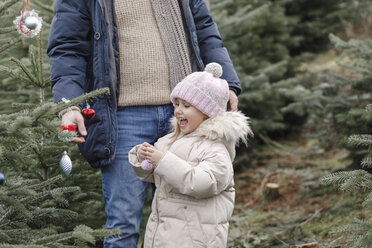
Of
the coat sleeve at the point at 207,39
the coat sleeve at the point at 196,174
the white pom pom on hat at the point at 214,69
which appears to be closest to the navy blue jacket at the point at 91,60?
the coat sleeve at the point at 196,174

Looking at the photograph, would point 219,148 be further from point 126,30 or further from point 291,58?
point 291,58

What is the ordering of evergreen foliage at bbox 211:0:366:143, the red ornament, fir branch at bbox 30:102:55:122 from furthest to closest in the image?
evergreen foliage at bbox 211:0:366:143
the red ornament
fir branch at bbox 30:102:55:122

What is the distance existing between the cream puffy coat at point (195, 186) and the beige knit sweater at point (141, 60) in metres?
0.36

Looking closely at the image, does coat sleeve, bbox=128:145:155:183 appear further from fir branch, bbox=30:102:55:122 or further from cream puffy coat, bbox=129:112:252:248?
fir branch, bbox=30:102:55:122

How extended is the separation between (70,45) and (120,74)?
0.34 metres

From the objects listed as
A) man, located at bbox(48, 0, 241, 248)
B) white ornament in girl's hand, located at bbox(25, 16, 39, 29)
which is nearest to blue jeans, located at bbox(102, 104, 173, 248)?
man, located at bbox(48, 0, 241, 248)

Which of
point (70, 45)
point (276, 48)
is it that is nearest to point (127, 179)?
point (70, 45)

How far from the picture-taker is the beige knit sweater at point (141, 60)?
10.4ft

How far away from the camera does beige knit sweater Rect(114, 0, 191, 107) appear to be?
10.4 ft

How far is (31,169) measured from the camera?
Answer: 3875 mm

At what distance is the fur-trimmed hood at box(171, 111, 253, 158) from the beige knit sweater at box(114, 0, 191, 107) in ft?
1.23

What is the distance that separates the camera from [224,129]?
294 cm

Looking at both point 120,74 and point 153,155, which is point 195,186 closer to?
point 153,155

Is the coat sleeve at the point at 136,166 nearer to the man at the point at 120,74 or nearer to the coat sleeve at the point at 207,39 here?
the man at the point at 120,74
